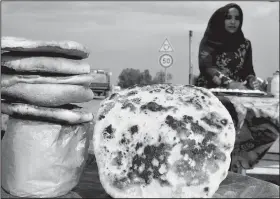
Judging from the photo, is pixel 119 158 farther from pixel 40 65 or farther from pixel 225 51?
pixel 225 51

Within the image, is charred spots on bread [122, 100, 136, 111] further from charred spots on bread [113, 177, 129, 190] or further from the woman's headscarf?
the woman's headscarf

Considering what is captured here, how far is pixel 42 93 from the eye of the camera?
3.97 feet

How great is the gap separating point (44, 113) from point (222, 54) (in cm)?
249

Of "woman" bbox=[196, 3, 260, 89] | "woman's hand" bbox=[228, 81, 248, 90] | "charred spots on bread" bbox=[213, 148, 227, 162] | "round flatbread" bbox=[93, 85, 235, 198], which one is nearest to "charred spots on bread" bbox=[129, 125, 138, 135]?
"round flatbread" bbox=[93, 85, 235, 198]

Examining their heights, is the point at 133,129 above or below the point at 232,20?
below

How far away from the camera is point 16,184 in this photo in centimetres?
124

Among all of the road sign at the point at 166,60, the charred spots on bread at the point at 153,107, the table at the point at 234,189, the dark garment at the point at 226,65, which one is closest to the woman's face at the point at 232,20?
the dark garment at the point at 226,65

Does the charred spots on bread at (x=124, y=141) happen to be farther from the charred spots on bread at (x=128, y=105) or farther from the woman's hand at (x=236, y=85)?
the woman's hand at (x=236, y=85)

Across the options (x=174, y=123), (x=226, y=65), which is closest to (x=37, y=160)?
(x=174, y=123)

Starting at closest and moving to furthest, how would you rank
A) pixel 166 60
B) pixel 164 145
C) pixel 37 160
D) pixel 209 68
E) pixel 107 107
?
pixel 164 145, pixel 107 107, pixel 37 160, pixel 209 68, pixel 166 60

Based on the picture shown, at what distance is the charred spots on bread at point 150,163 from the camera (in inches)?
40.3

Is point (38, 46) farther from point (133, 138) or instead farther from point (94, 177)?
point (94, 177)

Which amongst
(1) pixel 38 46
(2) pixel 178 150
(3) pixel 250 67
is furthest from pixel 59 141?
(3) pixel 250 67

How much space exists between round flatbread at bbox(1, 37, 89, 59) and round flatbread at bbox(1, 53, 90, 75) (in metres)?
0.03
